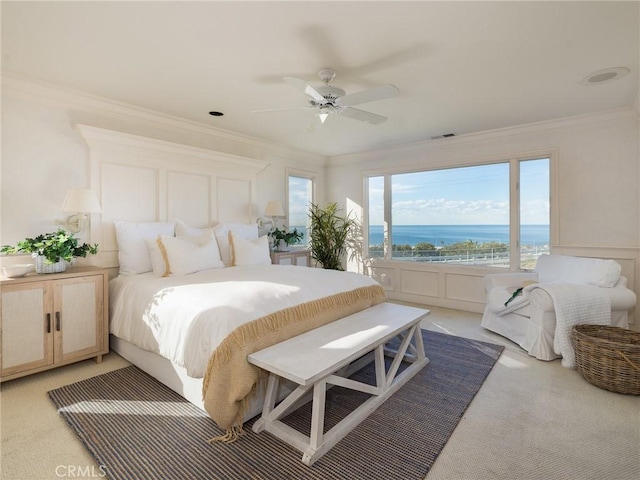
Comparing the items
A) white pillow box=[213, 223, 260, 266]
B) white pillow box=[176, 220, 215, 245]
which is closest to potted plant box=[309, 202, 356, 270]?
white pillow box=[213, 223, 260, 266]

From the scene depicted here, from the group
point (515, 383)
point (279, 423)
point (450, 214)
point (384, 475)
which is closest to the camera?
point (384, 475)

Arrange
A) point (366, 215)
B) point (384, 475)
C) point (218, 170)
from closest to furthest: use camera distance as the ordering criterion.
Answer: point (384, 475) < point (218, 170) < point (366, 215)

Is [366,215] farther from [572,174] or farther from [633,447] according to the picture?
[633,447]

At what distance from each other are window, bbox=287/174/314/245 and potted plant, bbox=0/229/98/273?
3.24 m

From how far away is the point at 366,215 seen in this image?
5.84 m

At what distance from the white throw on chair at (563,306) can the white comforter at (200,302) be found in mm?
1583

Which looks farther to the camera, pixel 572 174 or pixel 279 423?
pixel 572 174

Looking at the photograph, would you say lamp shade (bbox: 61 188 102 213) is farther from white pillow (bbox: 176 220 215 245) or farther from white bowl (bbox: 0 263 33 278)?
white pillow (bbox: 176 220 215 245)

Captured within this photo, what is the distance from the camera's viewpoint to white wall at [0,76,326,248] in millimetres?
2816

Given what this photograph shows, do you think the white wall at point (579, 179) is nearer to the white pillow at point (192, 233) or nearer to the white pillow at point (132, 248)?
the white pillow at point (192, 233)

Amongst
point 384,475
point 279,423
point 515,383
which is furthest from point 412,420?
point 515,383

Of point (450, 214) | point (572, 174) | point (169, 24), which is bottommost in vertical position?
point (450, 214)

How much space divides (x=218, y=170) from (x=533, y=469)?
167 inches

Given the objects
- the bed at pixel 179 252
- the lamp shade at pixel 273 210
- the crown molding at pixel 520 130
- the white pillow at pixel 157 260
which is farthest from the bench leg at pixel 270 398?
the crown molding at pixel 520 130
